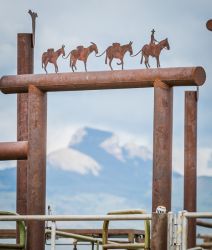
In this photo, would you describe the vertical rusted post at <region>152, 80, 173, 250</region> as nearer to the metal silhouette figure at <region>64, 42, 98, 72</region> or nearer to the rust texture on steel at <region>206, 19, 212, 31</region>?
the rust texture on steel at <region>206, 19, 212, 31</region>

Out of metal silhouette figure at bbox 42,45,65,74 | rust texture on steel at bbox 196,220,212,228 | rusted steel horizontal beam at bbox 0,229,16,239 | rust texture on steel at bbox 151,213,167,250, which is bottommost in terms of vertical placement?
rusted steel horizontal beam at bbox 0,229,16,239

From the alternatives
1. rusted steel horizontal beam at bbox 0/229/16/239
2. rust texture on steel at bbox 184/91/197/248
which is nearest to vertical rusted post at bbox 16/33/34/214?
rusted steel horizontal beam at bbox 0/229/16/239

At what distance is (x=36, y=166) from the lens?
422 inches

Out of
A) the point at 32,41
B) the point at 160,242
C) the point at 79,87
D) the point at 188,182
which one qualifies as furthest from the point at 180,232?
the point at 188,182

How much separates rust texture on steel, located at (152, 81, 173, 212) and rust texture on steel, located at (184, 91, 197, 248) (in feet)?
12.3

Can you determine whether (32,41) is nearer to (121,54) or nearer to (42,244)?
(121,54)

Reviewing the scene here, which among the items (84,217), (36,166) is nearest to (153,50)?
(36,166)

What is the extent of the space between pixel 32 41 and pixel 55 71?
1768 millimetres

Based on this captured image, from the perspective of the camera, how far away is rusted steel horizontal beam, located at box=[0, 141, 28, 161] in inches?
434

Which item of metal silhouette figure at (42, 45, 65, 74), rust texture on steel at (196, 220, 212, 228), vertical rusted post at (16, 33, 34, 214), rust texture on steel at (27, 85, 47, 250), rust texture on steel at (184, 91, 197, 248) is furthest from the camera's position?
rust texture on steel at (184, 91, 197, 248)

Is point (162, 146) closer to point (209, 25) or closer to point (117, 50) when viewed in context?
point (117, 50)

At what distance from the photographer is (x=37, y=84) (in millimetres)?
10844

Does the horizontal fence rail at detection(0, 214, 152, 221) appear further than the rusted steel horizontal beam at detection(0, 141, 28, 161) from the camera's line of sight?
No

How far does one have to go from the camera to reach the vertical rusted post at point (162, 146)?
1022cm
